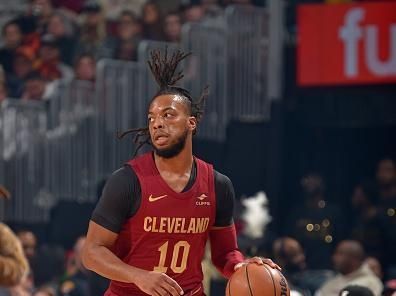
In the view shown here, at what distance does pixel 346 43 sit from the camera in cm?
1254

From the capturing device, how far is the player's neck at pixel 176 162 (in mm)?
5930

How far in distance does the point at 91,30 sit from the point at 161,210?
802 cm

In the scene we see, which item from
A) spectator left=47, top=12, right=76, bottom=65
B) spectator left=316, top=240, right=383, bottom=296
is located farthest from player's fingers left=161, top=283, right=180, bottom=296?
spectator left=47, top=12, right=76, bottom=65

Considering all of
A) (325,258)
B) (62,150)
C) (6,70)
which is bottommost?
(325,258)

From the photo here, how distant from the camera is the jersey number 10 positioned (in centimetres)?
587

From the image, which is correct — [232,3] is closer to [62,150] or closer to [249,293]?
[62,150]

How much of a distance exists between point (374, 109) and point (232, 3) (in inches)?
74.0

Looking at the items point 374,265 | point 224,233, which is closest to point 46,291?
point 374,265

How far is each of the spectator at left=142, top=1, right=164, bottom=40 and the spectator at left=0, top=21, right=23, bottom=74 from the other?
1486 millimetres

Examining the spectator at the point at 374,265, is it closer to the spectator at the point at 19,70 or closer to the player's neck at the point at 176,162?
the spectator at the point at 19,70

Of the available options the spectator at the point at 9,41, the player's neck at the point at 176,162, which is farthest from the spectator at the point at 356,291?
the spectator at the point at 9,41

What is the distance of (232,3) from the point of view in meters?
13.2

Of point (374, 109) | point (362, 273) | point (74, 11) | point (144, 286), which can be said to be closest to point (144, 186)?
point (144, 286)

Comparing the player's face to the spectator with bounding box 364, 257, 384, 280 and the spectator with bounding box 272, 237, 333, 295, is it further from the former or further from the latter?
the spectator with bounding box 364, 257, 384, 280
